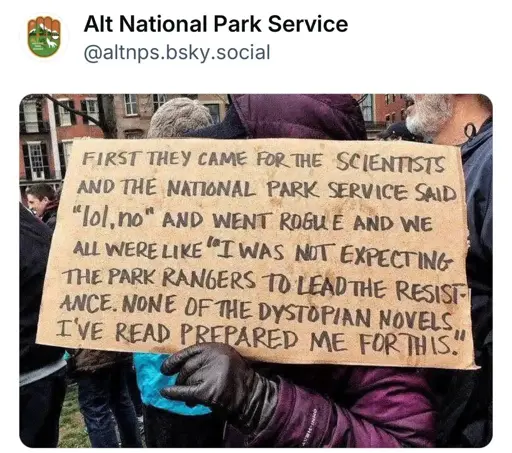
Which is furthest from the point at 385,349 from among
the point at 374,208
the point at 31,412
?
the point at 31,412

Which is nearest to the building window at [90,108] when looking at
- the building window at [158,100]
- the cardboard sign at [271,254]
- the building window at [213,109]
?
the building window at [158,100]

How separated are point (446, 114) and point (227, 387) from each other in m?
1.03

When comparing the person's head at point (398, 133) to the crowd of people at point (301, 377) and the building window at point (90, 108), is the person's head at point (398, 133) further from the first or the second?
the building window at point (90, 108)

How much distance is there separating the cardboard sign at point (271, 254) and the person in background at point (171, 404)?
0.50 metres

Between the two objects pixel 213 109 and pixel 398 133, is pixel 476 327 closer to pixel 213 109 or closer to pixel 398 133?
pixel 398 133

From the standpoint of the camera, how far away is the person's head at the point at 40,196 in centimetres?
268

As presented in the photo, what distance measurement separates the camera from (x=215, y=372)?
3.53ft

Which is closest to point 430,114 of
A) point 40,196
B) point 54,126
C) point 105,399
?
point 54,126

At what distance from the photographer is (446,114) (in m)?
1.62

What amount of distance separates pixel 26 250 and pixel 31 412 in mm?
524

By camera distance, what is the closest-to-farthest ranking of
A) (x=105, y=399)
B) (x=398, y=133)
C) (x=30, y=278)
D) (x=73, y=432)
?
(x=30, y=278) → (x=398, y=133) → (x=73, y=432) → (x=105, y=399)

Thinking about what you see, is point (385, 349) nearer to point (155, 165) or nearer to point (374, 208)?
point (374, 208)

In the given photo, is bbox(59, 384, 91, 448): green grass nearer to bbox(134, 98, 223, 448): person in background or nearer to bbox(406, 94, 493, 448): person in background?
bbox(134, 98, 223, 448): person in background
